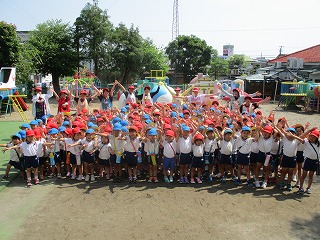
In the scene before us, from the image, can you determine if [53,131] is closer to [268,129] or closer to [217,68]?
[268,129]

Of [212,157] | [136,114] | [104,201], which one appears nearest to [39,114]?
[136,114]

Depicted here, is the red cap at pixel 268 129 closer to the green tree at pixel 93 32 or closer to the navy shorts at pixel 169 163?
the navy shorts at pixel 169 163

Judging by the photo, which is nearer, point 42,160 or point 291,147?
point 291,147

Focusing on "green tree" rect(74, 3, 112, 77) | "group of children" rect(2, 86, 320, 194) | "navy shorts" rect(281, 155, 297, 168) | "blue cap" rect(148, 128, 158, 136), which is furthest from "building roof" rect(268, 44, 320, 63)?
"blue cap" rect(148, 128, 158, 136)

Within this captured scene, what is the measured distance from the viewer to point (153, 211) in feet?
17.5

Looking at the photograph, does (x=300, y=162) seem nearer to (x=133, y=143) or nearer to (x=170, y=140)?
(x=170, y=140)

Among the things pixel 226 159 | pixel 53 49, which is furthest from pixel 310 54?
pixel 226 159

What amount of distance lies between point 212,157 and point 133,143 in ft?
5.89

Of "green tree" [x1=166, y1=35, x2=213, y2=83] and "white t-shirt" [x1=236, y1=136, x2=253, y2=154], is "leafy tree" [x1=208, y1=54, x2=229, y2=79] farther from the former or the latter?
"white t-shirt" [x1=236, y1=136, x2=253, y2=154]

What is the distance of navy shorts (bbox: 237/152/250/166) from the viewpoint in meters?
6.43

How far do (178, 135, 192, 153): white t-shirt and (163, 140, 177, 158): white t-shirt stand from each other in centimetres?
11

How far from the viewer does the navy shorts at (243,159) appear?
21.1ft

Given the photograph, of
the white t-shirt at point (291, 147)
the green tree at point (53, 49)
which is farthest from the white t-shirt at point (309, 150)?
the green tree at point (53, 49)

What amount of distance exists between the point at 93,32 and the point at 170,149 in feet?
71.5
